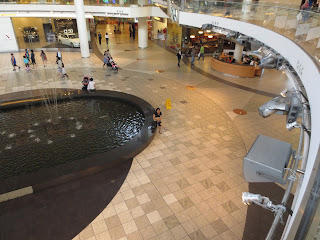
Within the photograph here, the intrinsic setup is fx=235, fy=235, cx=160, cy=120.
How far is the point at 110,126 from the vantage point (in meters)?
9.05

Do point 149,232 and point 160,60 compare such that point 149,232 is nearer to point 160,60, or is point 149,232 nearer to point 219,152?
point 219,152

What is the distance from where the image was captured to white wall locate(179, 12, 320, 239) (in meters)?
1.71

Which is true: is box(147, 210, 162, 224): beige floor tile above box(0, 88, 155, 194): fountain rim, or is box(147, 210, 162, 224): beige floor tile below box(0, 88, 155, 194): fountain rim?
below

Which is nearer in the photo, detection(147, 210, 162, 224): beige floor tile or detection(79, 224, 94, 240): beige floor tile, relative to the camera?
detection(79, 224, 94, 240): beige floor tile

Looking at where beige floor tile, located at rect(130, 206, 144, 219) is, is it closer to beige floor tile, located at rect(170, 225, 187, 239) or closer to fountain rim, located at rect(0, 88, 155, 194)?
beige floor tile, located at rect(170, 225, 187, 239)

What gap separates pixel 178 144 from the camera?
26.7 feet

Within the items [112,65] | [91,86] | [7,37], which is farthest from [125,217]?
[7,37]

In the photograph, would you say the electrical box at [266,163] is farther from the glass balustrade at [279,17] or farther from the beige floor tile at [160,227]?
the beige floor tile at [160,227]

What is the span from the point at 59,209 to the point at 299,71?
5828 millimetres

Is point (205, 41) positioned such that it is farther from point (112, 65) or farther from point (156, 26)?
point (112, 65)

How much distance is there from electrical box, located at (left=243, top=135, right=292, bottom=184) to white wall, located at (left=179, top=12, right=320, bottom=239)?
0.33m

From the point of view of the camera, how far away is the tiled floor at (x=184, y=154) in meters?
5.25

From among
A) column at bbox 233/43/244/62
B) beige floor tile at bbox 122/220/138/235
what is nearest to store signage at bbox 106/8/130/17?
column at bbox 233/43/244/62

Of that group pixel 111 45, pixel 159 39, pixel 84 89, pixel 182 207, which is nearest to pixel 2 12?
pixel 111 45
